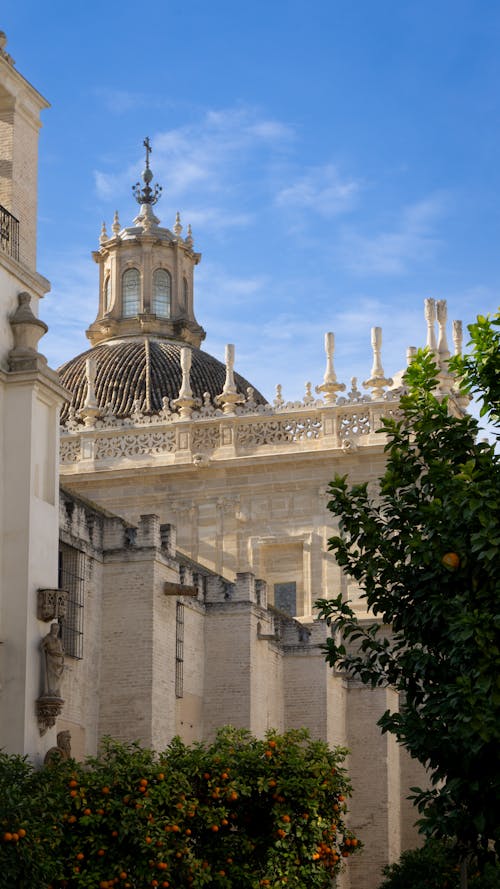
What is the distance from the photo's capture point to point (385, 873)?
3412 centimetres

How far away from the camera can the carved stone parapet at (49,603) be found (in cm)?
2125

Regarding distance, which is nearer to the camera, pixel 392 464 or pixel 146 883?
pixel 392 464

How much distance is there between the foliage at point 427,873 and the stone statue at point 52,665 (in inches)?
343

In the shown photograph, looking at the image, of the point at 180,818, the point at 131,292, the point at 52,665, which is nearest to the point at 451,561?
the point at 180,818

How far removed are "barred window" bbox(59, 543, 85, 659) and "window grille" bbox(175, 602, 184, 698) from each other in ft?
10.2

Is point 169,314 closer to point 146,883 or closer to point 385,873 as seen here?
point 385,873

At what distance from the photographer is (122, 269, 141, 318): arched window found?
61.0 meters

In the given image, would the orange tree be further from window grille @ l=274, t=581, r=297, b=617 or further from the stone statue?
window grille @ l=274, t=581, r=297, b=617

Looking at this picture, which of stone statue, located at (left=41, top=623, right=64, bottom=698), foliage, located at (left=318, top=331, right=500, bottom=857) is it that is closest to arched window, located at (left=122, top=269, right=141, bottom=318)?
stone statue, located at (left=41, top=623, right=64, bottom=698)

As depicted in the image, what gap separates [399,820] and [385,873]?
366 centimetres

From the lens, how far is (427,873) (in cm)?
3161

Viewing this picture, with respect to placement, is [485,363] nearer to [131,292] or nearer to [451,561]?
[451,561]

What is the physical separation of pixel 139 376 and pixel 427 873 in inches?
972

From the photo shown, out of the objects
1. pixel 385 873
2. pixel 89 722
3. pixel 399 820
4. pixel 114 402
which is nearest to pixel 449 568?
pixel 89 722
